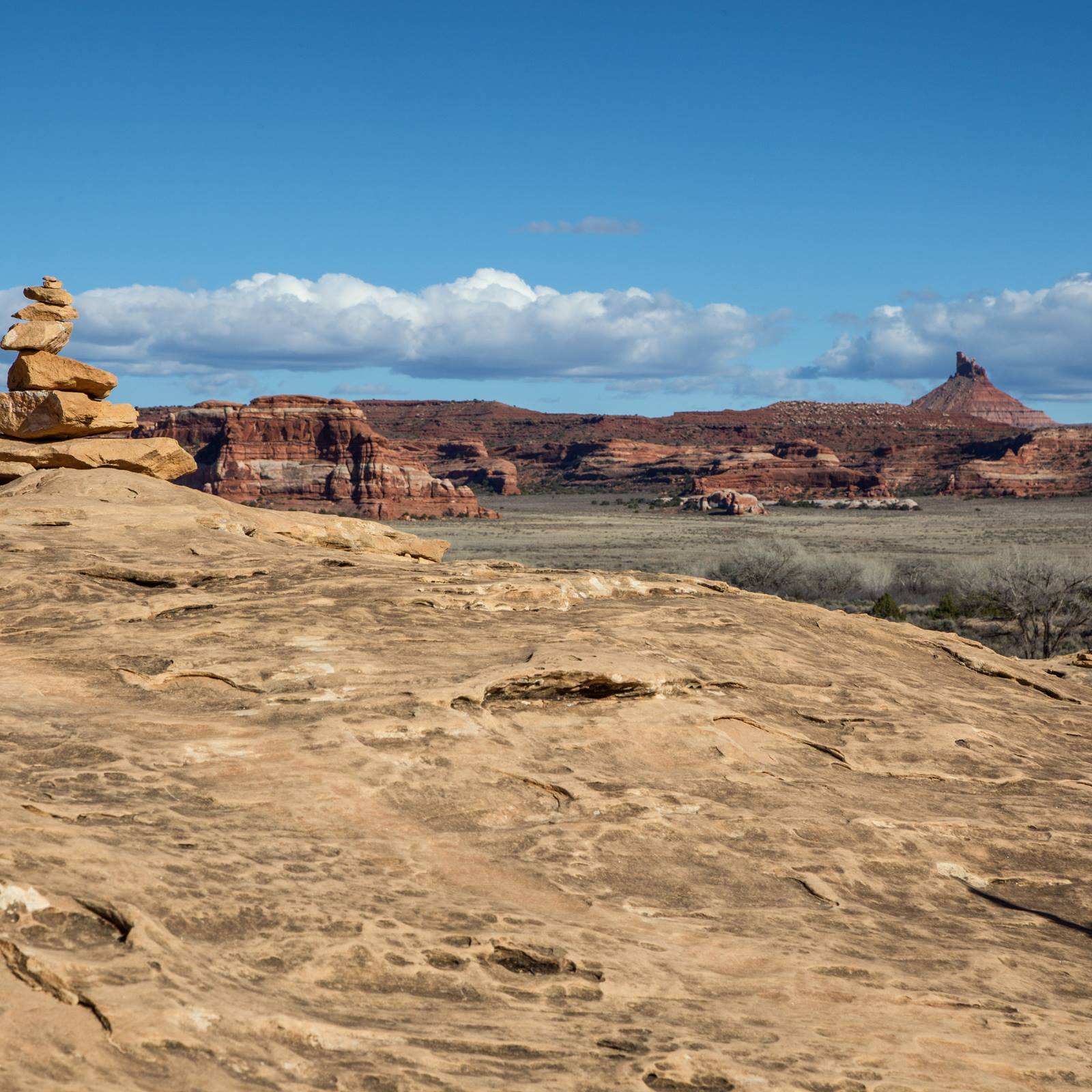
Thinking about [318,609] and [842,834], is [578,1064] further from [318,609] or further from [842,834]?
[318,609]

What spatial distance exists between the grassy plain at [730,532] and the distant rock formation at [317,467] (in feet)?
24.4

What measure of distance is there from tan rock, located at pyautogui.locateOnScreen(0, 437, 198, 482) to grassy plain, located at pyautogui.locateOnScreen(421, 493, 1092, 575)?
31.6 m

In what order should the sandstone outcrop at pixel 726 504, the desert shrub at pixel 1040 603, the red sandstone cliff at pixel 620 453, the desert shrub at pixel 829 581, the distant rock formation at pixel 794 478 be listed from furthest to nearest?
the distant rock formation at pixel 794 478
the sandstone outcrop at pixel 726 504
the red sandstone cliff at pixel 620 453
the desert shrub at pixel 829 581
the desert shrub at pixel 1040 603

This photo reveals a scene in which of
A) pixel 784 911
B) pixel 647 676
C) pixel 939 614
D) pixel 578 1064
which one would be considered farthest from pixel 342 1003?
pixel 939 614

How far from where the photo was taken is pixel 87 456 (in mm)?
18172

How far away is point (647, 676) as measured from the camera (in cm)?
958

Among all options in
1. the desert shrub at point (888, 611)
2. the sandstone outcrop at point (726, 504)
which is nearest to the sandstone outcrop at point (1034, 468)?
the sandstone outcrop at point (726, 504)

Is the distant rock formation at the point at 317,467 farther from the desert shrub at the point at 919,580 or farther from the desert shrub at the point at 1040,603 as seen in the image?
the desert shrub at the point at 1040,603

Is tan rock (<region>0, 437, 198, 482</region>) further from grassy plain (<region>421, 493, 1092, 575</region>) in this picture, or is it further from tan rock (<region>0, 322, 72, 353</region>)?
grassy plain (<region>421, 493, 1092, 575</region>)

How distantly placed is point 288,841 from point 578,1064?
2551 mm

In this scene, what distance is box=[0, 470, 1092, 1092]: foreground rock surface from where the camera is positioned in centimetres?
483

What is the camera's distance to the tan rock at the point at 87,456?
58.9 ft

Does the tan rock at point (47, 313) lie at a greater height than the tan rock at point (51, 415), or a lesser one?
greater

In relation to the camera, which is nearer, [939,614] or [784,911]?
[784,911]
